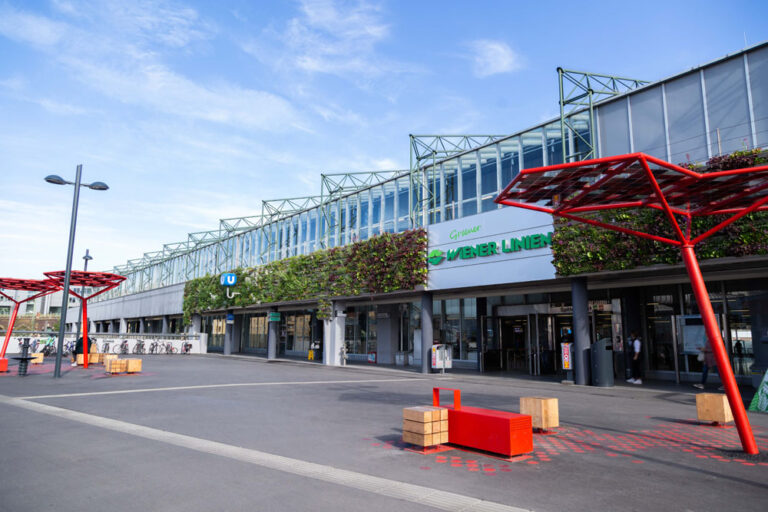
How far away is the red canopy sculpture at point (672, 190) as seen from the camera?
297 inches

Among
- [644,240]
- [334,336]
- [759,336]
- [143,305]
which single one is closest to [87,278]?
[334,336]

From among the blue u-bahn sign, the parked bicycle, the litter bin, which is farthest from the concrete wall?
the litter bin

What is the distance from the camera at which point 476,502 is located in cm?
507

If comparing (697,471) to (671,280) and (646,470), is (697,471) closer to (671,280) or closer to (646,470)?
(646,470)

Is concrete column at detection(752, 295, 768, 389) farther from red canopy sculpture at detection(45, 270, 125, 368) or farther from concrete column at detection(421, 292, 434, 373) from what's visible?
red canopy sculpture at detection(45, 270, 125, 368)

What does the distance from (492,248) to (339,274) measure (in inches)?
410

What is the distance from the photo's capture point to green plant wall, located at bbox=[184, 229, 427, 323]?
933 inches

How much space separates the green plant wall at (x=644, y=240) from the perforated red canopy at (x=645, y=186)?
15.5 ft

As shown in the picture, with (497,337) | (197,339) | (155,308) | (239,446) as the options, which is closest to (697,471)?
(239,446)

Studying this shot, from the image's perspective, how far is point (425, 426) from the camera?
7309 mm

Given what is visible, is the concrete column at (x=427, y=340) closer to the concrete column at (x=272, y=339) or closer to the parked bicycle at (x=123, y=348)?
the concrete column at (x=272, y=339)

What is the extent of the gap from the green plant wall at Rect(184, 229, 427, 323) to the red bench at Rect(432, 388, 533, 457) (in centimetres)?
1546

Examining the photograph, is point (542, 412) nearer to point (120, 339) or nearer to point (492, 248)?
point (492, 248)

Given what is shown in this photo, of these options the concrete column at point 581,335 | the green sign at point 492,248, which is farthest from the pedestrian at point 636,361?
the green sign at point 492,248
